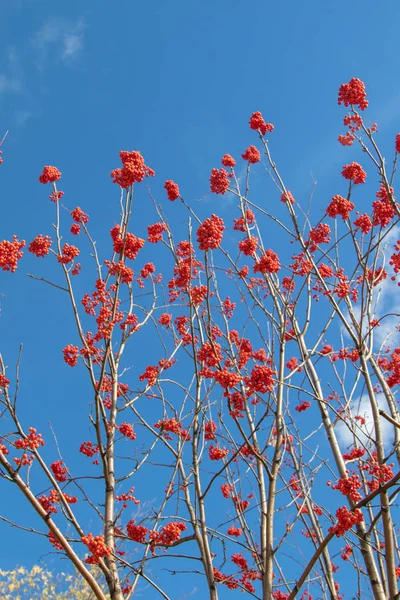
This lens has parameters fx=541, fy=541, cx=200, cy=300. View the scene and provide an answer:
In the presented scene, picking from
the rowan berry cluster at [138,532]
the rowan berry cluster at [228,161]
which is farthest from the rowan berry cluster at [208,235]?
the rowan berry cluster at [138,532]

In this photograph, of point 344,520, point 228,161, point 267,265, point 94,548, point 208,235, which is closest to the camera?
point 344,520

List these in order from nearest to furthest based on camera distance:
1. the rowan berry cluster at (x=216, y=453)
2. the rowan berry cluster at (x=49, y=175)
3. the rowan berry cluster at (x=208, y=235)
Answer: the rowan berry cluster at (x=208, y=235) → the rowan berry cluster at (x=216, y=453) → the rowan berry cluster at (x=49, y=175)

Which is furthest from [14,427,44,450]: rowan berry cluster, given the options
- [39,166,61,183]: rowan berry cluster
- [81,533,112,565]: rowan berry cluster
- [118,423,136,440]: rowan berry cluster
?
[39,166,61,183]: rowan berry cluster

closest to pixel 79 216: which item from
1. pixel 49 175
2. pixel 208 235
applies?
pixel 49 175

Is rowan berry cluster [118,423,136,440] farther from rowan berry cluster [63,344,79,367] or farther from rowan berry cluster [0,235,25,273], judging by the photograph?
rowan berry cluster [0,235,25,273]

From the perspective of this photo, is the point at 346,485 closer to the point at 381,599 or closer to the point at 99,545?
the point at 381,599

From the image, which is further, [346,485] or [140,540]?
[140,540]

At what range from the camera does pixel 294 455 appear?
22.7 feet

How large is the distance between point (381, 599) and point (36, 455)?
137 inches

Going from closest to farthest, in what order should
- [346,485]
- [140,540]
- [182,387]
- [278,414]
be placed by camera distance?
[346,485] < [278,414] < [140,540] < [182,387]

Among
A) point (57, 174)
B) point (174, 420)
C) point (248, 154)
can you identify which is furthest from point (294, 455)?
point (57, 174)

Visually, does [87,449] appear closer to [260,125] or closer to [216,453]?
[216,453]

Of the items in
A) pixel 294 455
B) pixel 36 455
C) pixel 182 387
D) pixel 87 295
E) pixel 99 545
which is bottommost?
pixel 99 545

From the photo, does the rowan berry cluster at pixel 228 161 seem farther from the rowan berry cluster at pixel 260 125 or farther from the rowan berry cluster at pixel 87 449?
the rowan berry cluster at pixel 87 449
